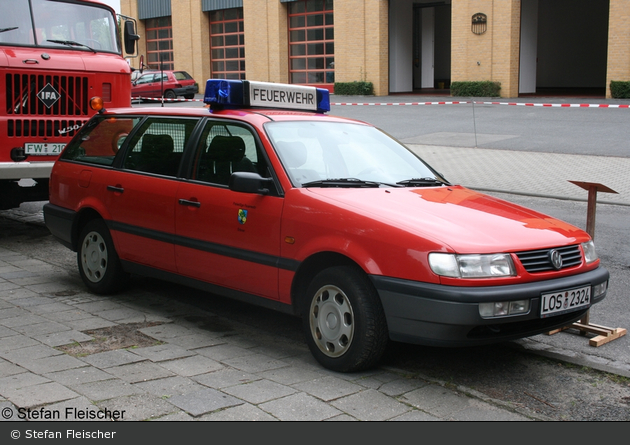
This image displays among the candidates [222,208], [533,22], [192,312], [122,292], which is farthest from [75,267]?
[533,22]

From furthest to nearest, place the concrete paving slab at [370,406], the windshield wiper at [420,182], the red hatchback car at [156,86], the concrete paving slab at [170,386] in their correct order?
the red hatchback car at [156,86]
the windshield wiper at [420,182]
the concrete paving slab at [170,386]
the concrete paving slab at [370,406]

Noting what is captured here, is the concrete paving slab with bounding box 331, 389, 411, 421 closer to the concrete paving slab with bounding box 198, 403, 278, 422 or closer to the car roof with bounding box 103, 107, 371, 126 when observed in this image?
the concrete paving slab with bounding box 198, 403, 278, 422

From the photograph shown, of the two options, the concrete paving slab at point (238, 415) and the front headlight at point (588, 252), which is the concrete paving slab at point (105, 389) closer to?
the concrete paving slab at point (238, 415)

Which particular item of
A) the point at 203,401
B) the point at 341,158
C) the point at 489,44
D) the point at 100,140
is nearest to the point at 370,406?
the point at 203,401

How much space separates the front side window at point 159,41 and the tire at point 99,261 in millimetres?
36165

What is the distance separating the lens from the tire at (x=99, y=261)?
638cm

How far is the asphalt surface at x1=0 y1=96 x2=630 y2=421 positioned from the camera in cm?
401

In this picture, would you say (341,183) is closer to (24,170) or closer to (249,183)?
(249,183)

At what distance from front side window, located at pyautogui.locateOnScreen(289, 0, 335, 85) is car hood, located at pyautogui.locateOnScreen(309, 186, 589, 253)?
30.5m

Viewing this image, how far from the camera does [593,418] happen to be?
4012mm

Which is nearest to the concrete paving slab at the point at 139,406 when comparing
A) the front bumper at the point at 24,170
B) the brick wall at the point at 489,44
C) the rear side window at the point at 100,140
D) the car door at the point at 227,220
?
the car door at the point at 227,220

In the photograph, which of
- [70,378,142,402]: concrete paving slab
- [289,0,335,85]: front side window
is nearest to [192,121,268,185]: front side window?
[70,378,142,402]: concrete paving slab

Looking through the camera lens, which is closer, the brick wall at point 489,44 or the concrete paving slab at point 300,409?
the concrete paving slab at point 300,409
